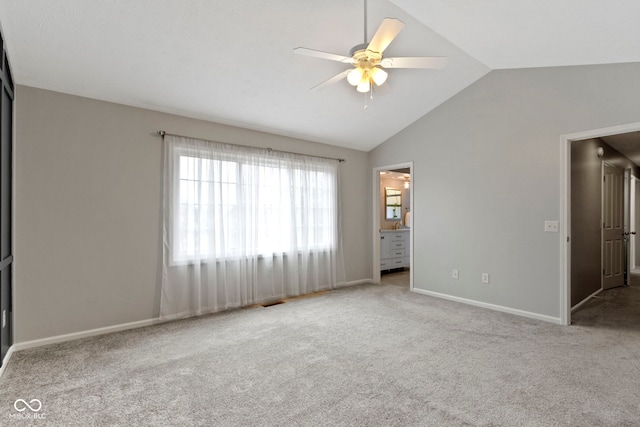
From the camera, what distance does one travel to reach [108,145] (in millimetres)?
3398

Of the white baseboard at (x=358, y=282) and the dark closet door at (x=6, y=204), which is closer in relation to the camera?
the dark closet door at (x=6, y=204)

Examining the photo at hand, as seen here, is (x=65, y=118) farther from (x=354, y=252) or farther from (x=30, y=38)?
(x=354, y=252)

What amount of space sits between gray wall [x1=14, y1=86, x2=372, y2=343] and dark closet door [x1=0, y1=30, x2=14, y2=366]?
0.09 metres

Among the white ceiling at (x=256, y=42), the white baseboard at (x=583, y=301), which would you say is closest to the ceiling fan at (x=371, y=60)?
the white ceiling at (x=256, y=42)

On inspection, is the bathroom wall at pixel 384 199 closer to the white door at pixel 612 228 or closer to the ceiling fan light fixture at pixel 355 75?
the white door at pixel 612 228

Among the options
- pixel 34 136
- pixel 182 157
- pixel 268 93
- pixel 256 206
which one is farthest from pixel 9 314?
pixel 268 93

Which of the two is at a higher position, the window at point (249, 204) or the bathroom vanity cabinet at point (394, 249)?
the window at point (249, 204)

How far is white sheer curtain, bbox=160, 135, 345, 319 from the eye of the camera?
151 inches

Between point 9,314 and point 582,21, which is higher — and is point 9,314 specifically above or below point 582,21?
below

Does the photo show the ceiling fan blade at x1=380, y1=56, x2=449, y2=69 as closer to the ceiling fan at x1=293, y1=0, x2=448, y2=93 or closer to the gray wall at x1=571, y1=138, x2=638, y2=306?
the ceiling fan at x1=293, y1=0, x2=448, y2=93

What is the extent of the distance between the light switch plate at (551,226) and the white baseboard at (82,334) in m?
4.60

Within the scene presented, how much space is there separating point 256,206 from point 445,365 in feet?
9.64

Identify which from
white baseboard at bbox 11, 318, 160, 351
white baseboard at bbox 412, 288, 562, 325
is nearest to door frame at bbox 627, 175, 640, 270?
white baseboard at bbox 412, 288, 562, 325

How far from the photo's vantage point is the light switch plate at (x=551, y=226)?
372 cm
